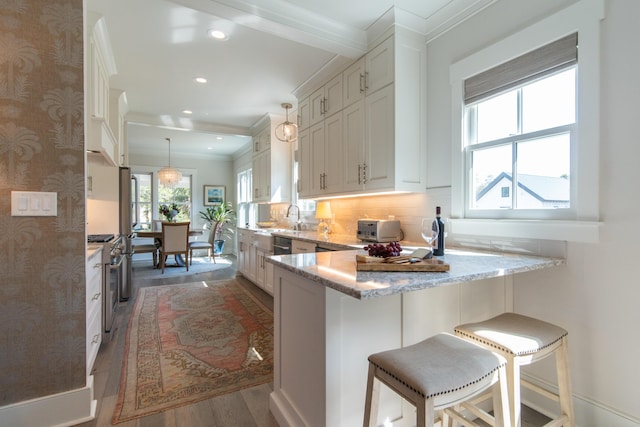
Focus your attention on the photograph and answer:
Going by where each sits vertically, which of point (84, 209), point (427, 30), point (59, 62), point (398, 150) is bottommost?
point (84, 209)

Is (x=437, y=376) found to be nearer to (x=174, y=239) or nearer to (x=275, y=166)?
(x=275, y=166)

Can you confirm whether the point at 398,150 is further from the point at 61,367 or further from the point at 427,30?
the point at 61,367

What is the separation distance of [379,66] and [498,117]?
105 cm

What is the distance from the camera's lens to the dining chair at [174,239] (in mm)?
5676

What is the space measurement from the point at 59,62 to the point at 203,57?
1.62 m

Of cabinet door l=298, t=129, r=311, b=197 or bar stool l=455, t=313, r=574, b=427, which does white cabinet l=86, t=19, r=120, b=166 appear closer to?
cabinet door l=298, t=129, r=311, b=197

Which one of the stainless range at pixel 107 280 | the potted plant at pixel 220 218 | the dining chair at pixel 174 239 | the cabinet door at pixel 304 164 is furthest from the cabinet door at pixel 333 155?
the potted plant at pixel 220 218

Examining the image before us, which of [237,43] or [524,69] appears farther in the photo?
[237,43]

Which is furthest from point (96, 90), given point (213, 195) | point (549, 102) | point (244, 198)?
point (213, 195)

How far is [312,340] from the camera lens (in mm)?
1402

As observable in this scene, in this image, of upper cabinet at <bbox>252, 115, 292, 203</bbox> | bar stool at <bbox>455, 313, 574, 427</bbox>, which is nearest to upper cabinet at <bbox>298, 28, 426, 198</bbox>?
bar stool at <bbox>455, 313, 574, 427</bbox>

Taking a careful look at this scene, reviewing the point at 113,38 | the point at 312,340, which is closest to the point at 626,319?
the point at 312,340

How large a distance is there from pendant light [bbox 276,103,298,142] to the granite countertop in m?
2.50

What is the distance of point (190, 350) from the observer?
2.60 m
